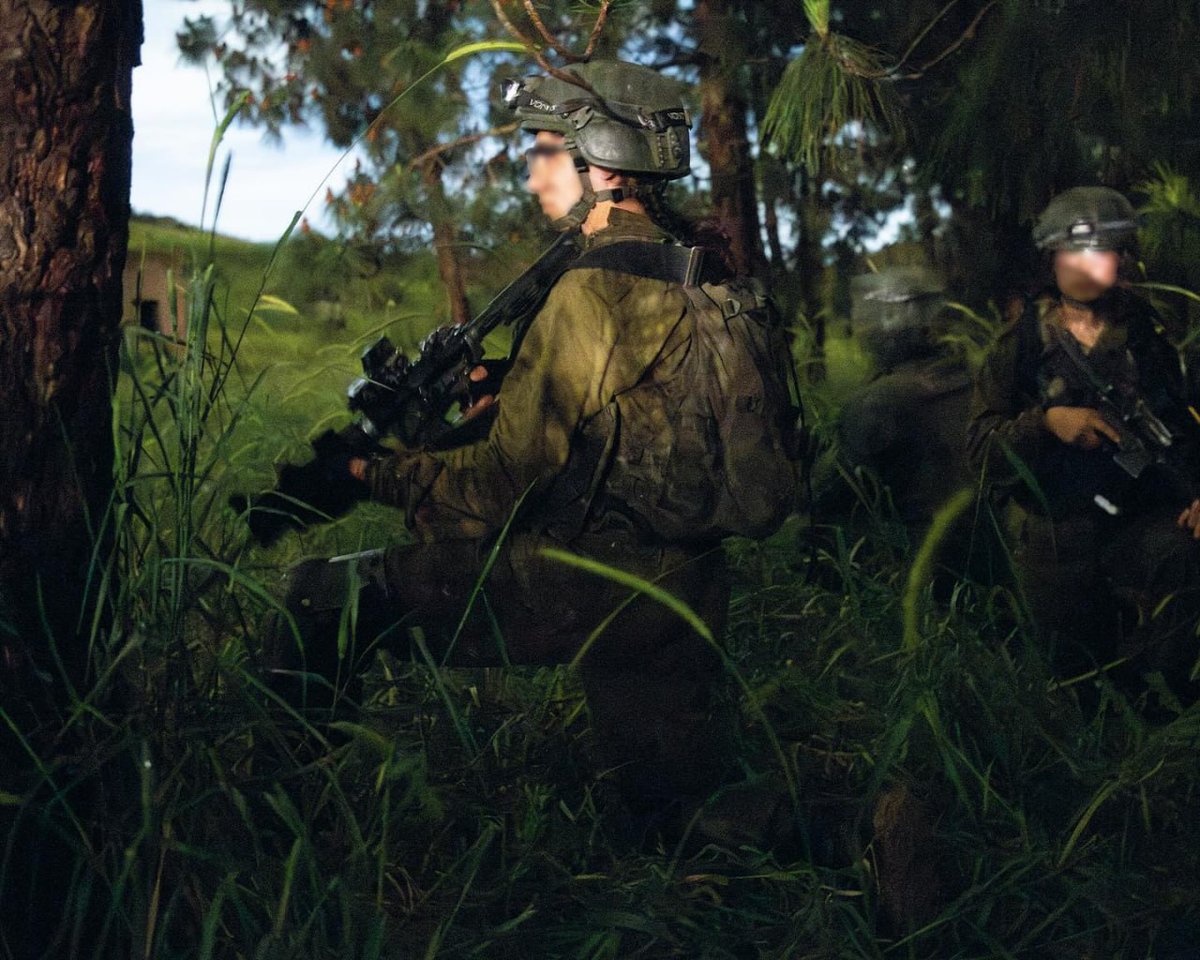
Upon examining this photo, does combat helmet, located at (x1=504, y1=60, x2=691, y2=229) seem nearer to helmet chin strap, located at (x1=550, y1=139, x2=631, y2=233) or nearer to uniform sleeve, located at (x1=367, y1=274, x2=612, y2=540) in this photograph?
helmet chin strap, located at (x1=550, y1=139, x2=631, y2=233)

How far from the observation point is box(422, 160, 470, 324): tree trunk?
6875 millimetres

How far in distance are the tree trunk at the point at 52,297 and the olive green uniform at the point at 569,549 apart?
0.57 metres

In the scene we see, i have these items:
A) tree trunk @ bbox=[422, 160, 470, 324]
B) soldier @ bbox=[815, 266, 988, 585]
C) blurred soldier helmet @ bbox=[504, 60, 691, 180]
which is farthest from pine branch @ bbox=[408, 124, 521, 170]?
blurred soldier helmet @ bbox=[504, 60, 691, 180]

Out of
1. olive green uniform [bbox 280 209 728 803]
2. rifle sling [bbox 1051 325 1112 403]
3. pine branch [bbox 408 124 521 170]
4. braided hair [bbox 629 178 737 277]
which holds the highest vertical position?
pine branch [bbox 408 124 521 170]

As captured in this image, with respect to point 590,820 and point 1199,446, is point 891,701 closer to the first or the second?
point 590,820

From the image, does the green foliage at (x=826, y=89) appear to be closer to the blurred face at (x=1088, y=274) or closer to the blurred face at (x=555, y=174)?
the blurred face at (x=1088, y=274)

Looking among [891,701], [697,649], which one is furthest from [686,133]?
[891,701]

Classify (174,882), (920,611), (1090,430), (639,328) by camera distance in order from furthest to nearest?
1. (1090,430)
2. (920,611)
3. (639,328)
4. (174,882)

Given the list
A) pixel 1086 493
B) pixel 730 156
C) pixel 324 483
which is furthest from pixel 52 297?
pixel 730 156

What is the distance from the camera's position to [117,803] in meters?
2.29

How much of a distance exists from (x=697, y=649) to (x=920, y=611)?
953mm

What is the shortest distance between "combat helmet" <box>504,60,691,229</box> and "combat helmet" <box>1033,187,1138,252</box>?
1752 millimetres

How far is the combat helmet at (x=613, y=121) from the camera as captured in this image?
2.81m

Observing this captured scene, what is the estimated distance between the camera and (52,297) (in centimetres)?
230
